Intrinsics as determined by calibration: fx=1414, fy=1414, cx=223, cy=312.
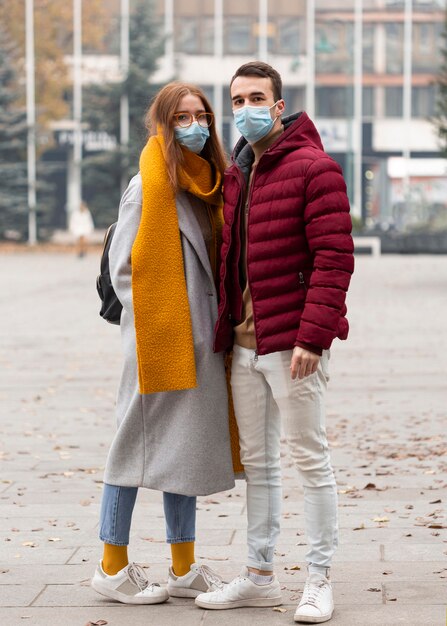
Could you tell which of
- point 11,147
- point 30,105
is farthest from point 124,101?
point 11,147

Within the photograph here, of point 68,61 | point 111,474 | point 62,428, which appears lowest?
point 62,428

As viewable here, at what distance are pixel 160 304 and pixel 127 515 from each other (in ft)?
2.63

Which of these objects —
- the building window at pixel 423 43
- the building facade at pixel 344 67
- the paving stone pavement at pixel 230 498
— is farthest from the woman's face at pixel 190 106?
the building window at pixel 423 43

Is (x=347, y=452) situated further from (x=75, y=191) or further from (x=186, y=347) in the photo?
(x=75, y=191)

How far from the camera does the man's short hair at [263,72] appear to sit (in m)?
4.87

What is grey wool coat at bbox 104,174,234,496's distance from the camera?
4.95 metres

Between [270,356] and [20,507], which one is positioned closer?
[270,356]

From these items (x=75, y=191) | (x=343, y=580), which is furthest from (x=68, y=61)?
(x=343, y=580)

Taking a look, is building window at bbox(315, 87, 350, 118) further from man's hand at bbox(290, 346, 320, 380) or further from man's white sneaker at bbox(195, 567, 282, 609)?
man's hand at bbox(290, 346, 320, 380)

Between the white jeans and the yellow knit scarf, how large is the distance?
204 millimetres

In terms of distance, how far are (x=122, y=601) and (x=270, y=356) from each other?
3.50ft

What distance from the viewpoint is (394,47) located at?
2773 inches

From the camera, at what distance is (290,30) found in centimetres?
6412

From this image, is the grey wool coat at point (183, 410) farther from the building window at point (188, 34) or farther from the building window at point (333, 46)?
the building window at point (188, 34)
